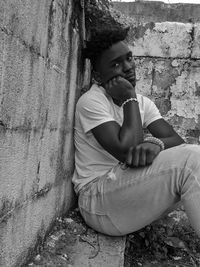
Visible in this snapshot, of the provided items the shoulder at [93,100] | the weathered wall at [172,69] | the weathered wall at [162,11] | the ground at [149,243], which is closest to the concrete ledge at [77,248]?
the ground at [149,243]

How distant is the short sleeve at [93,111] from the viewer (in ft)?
8.93

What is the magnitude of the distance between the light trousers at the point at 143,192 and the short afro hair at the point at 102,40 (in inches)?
35.9

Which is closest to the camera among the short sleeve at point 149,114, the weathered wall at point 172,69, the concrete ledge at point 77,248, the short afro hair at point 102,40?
the concrete ledge at point 77,248

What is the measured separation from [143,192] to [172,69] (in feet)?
5.57

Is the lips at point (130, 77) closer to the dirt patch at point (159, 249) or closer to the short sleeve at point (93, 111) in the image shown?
the short sleeve at point (93, 111)

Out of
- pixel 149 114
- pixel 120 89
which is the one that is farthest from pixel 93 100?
pixel 149 114

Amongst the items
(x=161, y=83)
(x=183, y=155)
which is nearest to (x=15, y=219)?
(x=183, y=155)

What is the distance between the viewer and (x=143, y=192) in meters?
2.55

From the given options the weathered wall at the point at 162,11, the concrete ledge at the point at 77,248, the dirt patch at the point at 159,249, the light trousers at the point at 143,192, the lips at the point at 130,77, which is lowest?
the dirt patch at the point at 159,249

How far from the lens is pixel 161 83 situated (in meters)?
3.86

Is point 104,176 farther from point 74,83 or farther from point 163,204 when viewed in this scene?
point 74,83

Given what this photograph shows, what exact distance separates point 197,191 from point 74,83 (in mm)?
1229

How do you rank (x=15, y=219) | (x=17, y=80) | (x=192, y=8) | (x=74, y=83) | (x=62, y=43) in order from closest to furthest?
(x=17, y=80), (x=15, y=219), (x=62, y=43), (x=74, y=83), (x=192, y=8)

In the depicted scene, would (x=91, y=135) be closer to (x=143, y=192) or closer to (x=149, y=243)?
(x=143, y=192)
